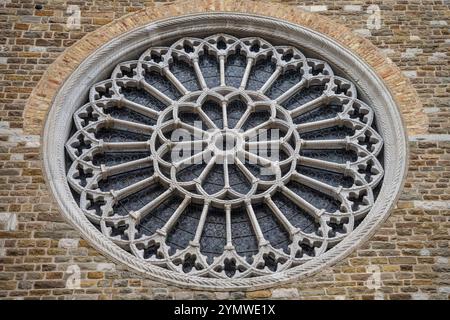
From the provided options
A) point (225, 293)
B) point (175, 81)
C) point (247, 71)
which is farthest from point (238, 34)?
point (225, 293)

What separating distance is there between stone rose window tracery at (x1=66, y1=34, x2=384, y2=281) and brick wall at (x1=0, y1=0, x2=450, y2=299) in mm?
479

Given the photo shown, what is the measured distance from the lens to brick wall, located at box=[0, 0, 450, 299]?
A: 15.7 meters

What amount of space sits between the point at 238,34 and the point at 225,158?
8.24ft

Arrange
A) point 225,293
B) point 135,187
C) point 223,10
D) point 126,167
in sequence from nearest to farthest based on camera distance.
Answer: point 225,293 < point 135,187 < point 126,167 < point 223,10

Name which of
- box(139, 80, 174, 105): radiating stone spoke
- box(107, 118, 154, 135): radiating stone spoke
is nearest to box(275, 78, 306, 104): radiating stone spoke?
box(139, 80, 174, 105): radiating stone spoke

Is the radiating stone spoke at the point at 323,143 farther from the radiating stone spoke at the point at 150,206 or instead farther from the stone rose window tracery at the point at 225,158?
the radiating stone spoke at the point at 150,206

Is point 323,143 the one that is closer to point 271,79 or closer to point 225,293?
point 271,79

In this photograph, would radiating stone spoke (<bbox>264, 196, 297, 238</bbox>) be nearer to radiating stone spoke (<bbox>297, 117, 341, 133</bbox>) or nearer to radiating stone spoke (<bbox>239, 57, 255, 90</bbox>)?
radiating stone spoke (<bbox>297, 117, 341, 133</bbox>)

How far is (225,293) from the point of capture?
15.7m

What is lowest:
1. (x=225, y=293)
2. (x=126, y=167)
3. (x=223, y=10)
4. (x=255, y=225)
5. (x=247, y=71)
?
(x=225, y=293)

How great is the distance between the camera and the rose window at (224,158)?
16.4m

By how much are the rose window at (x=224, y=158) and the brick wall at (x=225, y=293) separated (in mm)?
470

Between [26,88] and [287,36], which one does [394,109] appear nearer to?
[287,36]

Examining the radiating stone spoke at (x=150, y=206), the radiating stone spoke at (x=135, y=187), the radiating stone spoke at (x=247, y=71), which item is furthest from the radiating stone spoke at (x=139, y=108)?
the radiating stone spoke at (x=150, y=206)
